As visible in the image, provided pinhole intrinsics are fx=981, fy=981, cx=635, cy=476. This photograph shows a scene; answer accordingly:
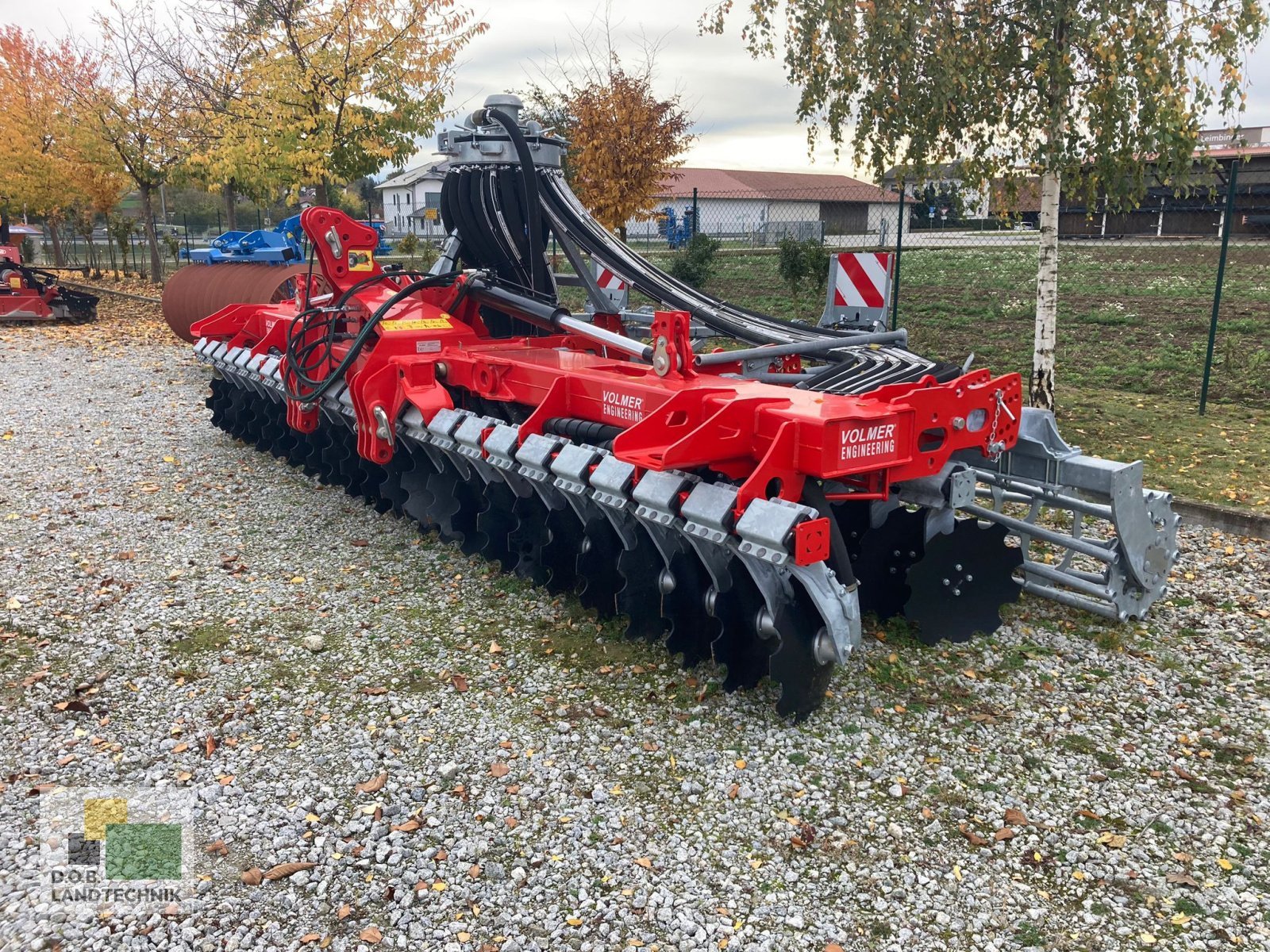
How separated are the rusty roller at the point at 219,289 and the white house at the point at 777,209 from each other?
5.23m

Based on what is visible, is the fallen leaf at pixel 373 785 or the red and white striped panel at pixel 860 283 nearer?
the fallen leaf at pixel 373 785

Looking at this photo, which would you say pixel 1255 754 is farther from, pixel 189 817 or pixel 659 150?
pixel 659 150

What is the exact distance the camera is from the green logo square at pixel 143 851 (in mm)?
2947

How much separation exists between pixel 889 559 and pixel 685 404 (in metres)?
1.30

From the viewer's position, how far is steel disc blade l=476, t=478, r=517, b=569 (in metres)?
5.20

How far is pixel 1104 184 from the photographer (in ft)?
22.8

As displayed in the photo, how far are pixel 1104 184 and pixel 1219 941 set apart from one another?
572cm

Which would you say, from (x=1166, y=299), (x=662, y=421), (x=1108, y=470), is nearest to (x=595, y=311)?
(x=662, y=421)

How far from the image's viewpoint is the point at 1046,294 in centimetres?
721

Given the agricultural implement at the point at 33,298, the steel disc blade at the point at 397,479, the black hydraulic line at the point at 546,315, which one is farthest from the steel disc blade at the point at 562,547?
the agricultural implement at the point at 33,298

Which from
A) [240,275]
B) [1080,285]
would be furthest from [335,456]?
[1080,285]

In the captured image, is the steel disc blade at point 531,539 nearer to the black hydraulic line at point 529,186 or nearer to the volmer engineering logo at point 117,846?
the black hydraulic line at point 529,186

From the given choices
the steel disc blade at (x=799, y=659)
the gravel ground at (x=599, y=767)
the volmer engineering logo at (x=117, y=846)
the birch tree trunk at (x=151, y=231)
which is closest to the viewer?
the gravel ground at (x=599, y=767)

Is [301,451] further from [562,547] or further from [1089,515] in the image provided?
[1089,515]
